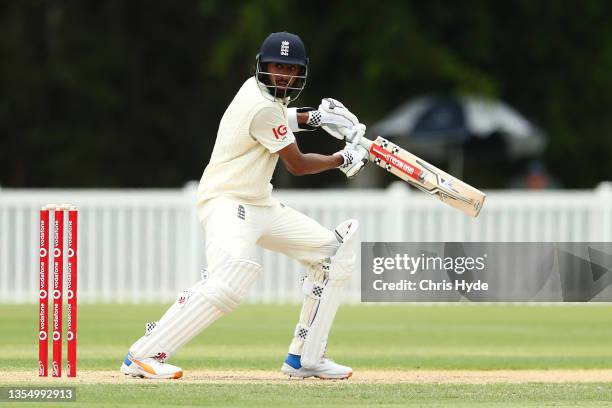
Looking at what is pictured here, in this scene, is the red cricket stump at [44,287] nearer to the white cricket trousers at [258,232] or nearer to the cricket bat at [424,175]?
the white cricket trousers at [258,232]

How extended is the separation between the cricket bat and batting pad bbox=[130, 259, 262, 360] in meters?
0.99

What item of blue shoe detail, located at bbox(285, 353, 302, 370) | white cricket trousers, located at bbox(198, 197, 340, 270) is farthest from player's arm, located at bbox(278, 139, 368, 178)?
blue shoe detail, located at bbox(285, 353, 302, 370)

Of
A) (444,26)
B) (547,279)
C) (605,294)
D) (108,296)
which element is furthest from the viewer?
(444,26)

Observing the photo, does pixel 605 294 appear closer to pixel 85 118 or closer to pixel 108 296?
pixel 108 296

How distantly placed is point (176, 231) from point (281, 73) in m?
6.47

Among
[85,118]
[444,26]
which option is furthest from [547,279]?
[85,118]

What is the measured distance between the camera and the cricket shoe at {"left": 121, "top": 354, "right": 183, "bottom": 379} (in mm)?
7289

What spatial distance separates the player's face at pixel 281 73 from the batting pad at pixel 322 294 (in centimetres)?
80

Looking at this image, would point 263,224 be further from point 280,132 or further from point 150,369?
point 150,369

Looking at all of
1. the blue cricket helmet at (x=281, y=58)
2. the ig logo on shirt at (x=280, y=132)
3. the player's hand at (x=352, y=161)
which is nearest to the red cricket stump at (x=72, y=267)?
the ig logo on shirt at (x=280, y=132)

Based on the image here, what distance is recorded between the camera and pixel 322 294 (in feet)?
24.9

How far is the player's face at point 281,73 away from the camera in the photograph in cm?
742

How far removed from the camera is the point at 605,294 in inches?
369

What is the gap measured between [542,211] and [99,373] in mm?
6959
